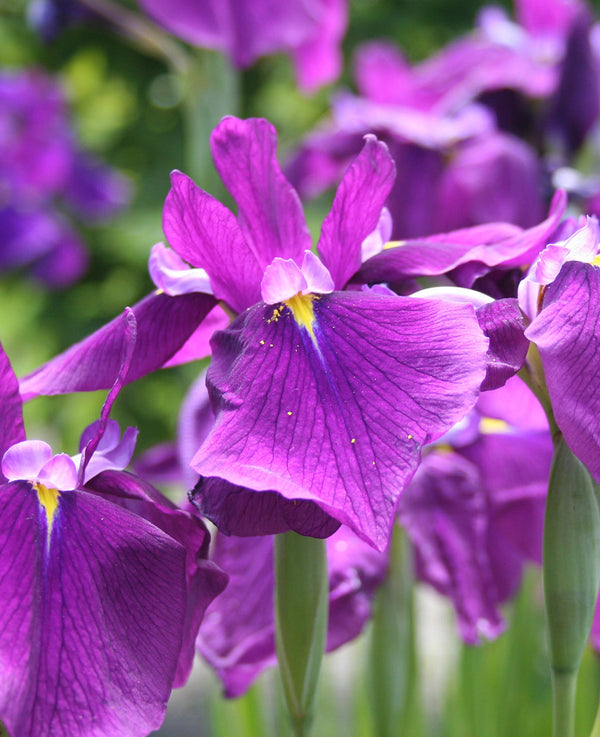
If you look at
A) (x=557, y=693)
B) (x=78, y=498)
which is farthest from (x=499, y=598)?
(x=78, y=498)

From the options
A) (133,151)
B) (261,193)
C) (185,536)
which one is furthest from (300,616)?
(133,151)

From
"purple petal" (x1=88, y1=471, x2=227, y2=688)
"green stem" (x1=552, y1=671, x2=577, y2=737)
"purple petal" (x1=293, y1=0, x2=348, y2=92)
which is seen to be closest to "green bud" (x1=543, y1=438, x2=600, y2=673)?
"green stem" (x1=552, y1=671, x2=577, y2=737)

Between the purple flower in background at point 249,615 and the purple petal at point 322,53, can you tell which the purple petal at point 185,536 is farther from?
the purple petal at point 322,53

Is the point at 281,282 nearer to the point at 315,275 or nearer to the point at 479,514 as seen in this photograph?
the point at 315,275

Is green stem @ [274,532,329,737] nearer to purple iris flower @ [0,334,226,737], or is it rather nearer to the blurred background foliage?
purple iris flower @ [0,334,226,737]

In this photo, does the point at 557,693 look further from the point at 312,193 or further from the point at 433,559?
the point at 312,193

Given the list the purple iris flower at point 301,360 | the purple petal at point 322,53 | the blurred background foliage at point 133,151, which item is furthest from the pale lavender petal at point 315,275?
the blurred background foliage at point 133,151
